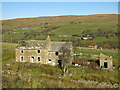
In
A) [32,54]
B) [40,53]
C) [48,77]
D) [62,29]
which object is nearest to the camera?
[48,77]

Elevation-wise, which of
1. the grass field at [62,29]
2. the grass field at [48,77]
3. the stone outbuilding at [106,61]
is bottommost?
the grass field at [48,77]

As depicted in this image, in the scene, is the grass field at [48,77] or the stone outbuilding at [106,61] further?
the stone outbuilding at [106,61]

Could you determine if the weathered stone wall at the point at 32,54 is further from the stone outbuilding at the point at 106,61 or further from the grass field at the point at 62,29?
the grass field at the point at 62,29

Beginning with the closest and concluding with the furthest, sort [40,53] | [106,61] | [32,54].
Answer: [106,61]
[40,53]
[32,54]

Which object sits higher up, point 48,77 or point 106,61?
point 106,61

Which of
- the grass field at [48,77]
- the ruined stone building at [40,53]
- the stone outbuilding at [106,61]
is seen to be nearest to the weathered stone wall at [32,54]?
the ruined stone building at [40,53]

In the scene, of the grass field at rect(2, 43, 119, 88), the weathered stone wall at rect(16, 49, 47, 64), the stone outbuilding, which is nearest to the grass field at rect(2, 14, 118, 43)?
the stone outbuilding

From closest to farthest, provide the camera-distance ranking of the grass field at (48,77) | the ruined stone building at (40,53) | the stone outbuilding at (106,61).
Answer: the grass field at (48,77)
the stone outbuilding at (106,61)
the ruined stone building at (40,53)

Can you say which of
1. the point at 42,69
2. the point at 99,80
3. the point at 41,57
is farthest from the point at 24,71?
the point at 99,80

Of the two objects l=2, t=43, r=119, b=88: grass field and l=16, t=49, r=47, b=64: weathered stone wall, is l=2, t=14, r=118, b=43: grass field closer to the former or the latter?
l=16, t=49, r=47, b=64: weathered stone wall

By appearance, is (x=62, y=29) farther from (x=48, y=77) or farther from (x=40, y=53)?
(x=48, y=77)

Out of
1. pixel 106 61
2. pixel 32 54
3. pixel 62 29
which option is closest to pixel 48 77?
pixel 32 54

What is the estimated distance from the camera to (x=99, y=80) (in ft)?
64.6

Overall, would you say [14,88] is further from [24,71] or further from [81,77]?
[81,77]
